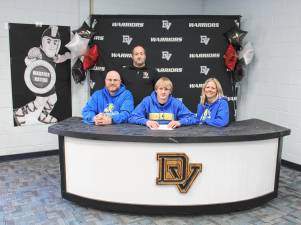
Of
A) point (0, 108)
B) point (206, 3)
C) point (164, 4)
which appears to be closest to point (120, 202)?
point (0, 108)

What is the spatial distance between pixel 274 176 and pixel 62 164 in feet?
6.26

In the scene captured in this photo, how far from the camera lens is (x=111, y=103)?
2910 mm

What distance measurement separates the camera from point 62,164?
8.55ft

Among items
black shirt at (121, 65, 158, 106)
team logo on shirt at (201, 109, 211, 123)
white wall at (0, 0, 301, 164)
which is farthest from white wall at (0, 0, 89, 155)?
team logo on shirt at (201, 109, 211, 123)

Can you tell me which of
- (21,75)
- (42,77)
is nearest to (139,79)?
(42,77)

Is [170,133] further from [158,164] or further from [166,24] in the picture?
[166,24]

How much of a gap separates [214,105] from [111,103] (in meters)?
0.99

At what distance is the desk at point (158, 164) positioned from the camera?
2334 millimetres

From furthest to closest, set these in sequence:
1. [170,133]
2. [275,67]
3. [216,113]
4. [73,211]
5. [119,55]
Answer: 1. [119,55]
2. [275,67]
3. [216,113]
4. [73,211]
5. [170,133]

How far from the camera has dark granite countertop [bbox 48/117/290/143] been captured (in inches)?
89.7

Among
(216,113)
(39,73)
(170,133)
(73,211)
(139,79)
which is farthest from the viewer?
(39,73)

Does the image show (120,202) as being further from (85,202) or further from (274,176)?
(274,176)

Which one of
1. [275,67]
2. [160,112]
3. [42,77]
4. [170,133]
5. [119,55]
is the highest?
[119,55]

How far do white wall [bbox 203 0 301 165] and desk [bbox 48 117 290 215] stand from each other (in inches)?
51.4
